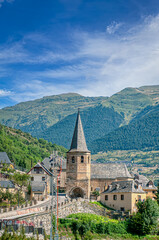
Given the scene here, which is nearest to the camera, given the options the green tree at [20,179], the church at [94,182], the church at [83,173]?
the church at [94,182]

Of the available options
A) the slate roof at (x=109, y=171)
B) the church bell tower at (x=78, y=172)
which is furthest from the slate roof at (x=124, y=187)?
the church bell tower at (x=78, y=172)

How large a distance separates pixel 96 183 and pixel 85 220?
23763 millimetres

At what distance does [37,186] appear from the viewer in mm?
89875

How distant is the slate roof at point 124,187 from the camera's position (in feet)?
255

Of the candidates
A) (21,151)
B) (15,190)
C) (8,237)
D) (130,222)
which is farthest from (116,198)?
(21,151)

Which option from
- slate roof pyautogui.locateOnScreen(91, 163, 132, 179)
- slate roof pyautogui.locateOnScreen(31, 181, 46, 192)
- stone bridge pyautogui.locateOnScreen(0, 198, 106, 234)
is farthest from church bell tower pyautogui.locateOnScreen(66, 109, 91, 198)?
slate roof pyautogui.locateOnScreen(31, 181, 46, 192)

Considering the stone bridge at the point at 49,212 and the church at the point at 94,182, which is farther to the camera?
the church at the point at 94,182

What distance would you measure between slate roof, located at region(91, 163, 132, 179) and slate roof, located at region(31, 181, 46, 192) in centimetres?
1269

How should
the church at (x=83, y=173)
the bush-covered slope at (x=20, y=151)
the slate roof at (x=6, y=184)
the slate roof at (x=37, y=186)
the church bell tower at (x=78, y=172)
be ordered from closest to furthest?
1. the slate roof at (x=6, y=184)
2. the church bell tower at (x=78, y=172)
3. the church at (x=83, y=173)
4. the slate roof at (x=37, y=186)
5. the bush-covered slope at (x=20, y=151)

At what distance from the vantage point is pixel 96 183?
87.5 metres

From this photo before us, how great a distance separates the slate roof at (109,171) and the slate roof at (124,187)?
205 inches

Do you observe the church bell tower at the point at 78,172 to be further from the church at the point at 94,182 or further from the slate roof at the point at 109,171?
the slate roof at the point at 109,171

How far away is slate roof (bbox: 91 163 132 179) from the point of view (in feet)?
290

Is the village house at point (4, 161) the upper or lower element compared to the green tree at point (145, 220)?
upper
